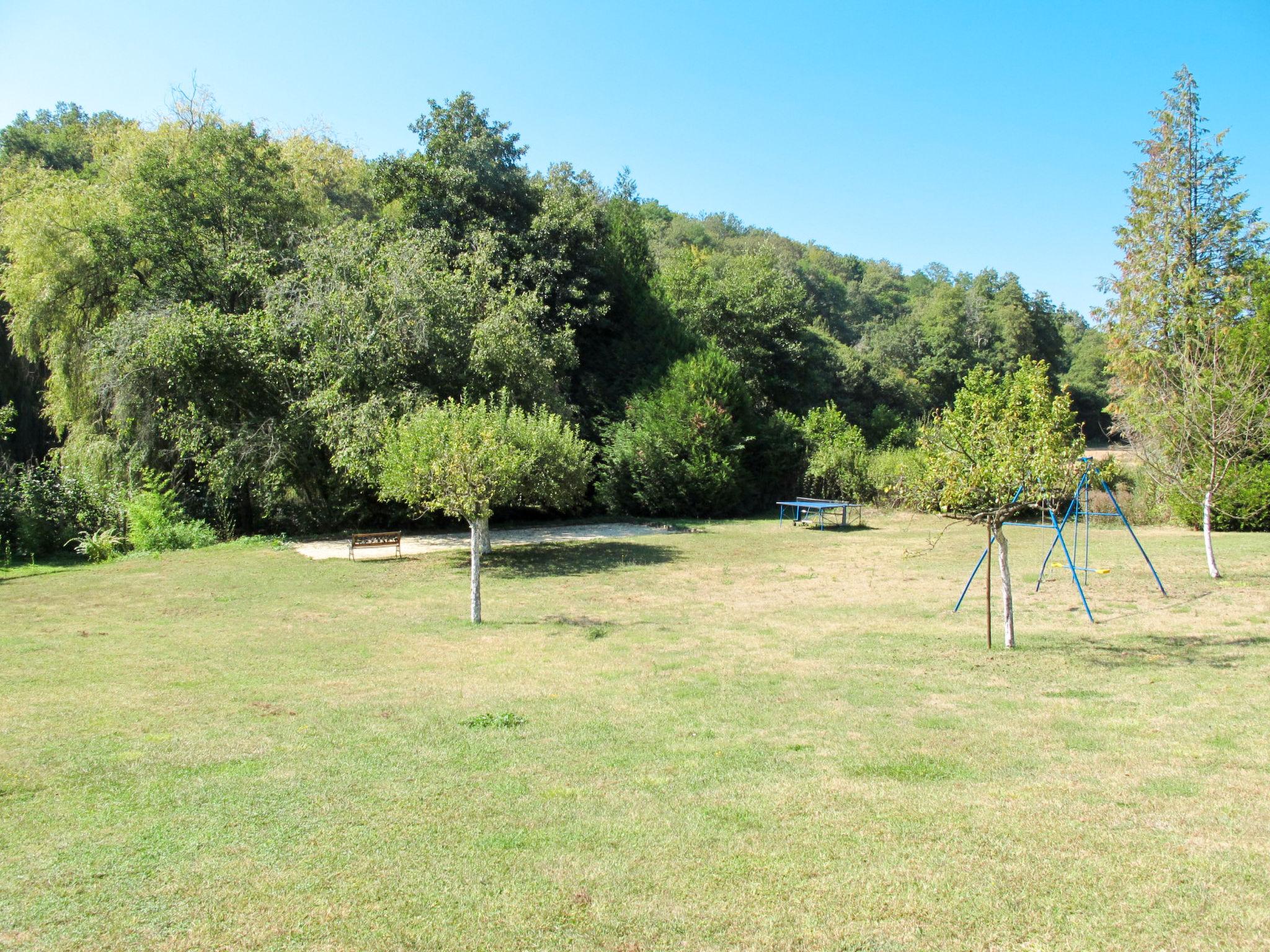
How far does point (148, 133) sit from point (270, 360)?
12.0m

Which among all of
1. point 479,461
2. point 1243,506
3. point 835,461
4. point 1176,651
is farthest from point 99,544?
point 1243,506

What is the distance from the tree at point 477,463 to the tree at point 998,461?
21.8ft

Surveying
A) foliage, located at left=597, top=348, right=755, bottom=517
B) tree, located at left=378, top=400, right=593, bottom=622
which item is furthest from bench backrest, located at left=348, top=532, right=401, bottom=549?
foliage, located at left=597, top=348, right=755, bottom=517

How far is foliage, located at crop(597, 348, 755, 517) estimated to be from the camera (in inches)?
1162

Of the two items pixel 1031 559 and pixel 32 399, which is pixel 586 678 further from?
pixel 32 399

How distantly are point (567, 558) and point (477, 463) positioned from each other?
6969 millimetres

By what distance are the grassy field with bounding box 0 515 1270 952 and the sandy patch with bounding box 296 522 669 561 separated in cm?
741

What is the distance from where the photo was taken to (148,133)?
27.2m

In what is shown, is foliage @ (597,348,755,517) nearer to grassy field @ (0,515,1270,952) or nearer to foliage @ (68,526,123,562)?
foliage @ (68,526,123,562)

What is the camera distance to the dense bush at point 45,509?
64.6ft

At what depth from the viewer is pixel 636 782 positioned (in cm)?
582

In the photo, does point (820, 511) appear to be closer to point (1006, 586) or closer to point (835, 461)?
point (835, 461)

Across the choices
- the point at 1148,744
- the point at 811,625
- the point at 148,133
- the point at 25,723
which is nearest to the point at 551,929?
the point at 1148,744

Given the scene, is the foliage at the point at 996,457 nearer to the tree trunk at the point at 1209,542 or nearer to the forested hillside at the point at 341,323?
the tree trunk at the point at 1209,542
